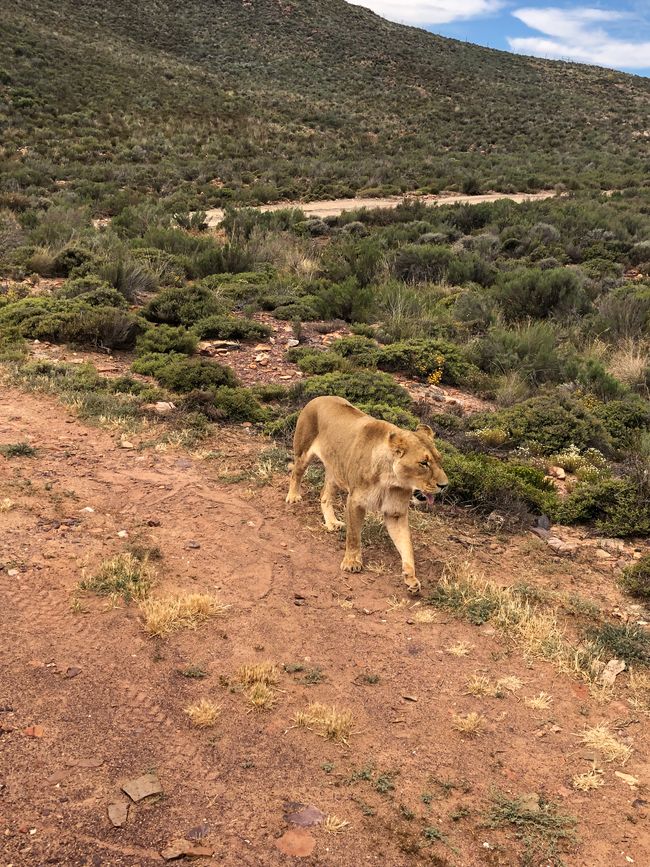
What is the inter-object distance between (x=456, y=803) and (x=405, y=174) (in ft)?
120

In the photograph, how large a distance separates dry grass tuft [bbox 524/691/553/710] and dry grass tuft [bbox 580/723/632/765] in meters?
0.25

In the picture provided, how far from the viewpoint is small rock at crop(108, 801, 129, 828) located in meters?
2.85

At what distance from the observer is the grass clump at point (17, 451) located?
6.54m

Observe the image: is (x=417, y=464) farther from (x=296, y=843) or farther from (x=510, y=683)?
(x=296, y=843)

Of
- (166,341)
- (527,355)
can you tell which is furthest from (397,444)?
(527,355)

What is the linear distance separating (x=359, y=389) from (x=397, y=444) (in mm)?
4312

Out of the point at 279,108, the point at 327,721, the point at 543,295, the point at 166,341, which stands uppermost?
the point at 279,108

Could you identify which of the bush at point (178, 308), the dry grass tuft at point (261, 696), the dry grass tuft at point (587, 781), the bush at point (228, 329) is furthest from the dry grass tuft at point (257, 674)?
the bush at point (178, 308)

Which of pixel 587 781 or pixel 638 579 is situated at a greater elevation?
pixel 638 579

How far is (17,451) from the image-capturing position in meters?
6.57

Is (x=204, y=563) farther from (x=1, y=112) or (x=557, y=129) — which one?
(x=557, y=129)

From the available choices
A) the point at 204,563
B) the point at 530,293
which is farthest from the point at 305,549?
the point at 530,293

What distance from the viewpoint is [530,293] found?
46.3 feet

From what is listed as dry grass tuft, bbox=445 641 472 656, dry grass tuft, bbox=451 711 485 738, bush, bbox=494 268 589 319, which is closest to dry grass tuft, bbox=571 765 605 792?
dry grass tuft, bbox=451 711 485 738
